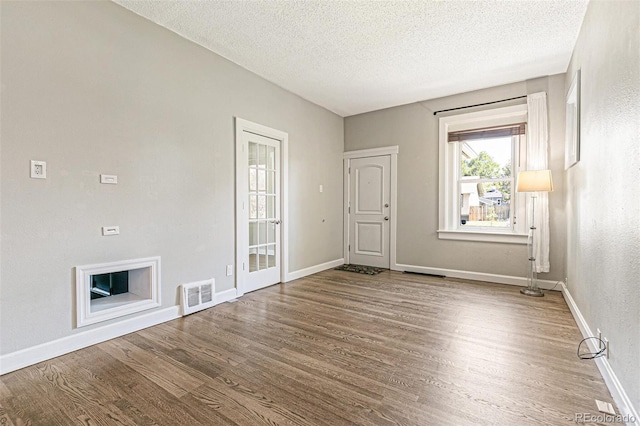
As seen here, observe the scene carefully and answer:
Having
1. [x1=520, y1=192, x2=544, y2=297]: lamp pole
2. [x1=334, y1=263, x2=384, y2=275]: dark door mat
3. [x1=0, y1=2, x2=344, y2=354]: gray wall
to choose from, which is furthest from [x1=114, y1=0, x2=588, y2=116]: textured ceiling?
[x1=334, y1=263, x2=384, y2=275]: dark door mat

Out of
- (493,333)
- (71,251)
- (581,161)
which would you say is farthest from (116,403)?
(581,161)

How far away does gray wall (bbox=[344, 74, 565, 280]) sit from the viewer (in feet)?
12.9

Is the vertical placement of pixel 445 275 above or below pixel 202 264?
below

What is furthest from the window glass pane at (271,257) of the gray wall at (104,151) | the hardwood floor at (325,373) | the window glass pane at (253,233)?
the hardwood floor at (325,373)

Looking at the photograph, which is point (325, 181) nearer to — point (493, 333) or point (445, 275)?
point (445, 275)

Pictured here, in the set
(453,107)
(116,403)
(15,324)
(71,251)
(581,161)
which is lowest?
(116,403)

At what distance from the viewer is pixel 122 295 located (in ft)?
9.60

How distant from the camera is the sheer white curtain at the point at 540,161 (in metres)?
3.91

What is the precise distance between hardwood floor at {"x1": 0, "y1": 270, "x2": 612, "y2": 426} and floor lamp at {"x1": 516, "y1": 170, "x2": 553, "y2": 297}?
2.33ft

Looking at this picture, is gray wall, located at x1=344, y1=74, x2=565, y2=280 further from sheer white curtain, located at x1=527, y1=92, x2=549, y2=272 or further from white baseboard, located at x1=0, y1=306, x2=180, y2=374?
white baseboard, located at x1=0, y1=306, x2=180, y2=374

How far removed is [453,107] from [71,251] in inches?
195

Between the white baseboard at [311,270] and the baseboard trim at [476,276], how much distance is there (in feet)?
3.28

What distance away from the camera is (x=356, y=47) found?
328 cm

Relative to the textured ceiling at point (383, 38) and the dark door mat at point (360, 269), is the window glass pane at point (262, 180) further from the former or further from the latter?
the dark door mat at point (360, 269)
